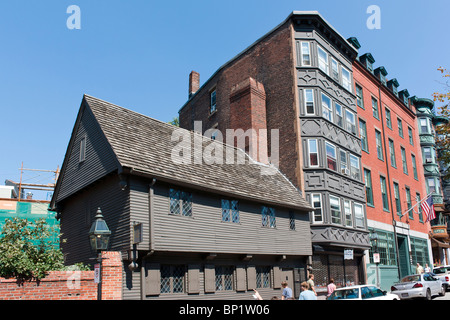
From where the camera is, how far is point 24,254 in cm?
1286

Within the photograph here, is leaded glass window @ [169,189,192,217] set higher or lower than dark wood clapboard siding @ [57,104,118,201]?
lower

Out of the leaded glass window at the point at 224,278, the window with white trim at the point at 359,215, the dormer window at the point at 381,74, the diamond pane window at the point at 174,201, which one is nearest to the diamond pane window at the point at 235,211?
the leaded glass window at the point at 224,278

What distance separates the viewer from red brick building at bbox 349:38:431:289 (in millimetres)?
31375

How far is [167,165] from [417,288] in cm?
1393

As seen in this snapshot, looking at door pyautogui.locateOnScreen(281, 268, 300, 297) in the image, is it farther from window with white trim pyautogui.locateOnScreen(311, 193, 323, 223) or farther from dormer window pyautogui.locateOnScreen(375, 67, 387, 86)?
dormer window pyautogui.locateOnScreen(375, 67, 387, 86)

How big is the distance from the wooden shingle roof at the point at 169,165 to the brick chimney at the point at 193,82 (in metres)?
16.8

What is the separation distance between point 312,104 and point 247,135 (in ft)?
15.1

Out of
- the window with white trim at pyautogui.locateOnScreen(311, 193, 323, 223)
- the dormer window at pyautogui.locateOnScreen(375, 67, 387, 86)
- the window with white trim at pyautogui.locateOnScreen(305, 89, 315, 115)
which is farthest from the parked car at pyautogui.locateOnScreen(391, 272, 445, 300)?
the dormer window at pyautogui.locateOnScreen(375, 67, 387, 86)

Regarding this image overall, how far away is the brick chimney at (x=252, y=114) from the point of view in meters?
27.3

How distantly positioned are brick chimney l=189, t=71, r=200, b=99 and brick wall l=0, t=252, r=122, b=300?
88.3 ft

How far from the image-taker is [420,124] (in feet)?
152

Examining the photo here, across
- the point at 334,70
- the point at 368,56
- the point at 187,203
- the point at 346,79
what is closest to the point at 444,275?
the point at 346,79

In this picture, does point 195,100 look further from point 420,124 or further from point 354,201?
point 420,124
